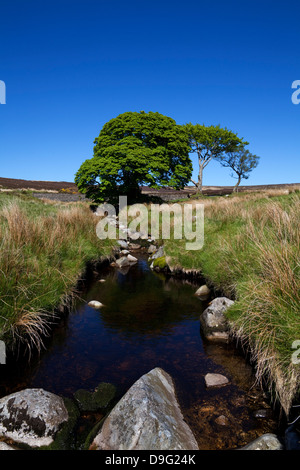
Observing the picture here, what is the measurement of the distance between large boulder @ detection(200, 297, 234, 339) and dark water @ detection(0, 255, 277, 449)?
26 cm

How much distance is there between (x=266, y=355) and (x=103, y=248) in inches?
363

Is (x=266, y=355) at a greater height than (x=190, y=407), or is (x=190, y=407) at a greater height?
(x=266, y=355)

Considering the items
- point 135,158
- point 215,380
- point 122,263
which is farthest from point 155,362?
point 135,158

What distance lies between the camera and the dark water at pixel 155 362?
12.8ft

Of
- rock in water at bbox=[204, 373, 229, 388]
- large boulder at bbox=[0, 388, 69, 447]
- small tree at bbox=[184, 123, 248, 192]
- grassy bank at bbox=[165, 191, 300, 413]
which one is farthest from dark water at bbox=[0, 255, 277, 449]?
small tree at bbox=[184, 123, 248, 192]

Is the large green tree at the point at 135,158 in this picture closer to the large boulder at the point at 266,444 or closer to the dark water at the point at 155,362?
the dark water at the point at 155,362

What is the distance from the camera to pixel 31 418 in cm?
345

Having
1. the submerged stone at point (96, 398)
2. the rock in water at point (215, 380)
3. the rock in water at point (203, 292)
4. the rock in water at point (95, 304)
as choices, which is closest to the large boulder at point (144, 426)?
the submerged stone at point (96, 398)

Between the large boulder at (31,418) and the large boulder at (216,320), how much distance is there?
3.59 metres

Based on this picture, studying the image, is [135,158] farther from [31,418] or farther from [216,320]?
[31,418]

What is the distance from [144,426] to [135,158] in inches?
948

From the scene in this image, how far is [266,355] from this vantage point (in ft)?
13.8
